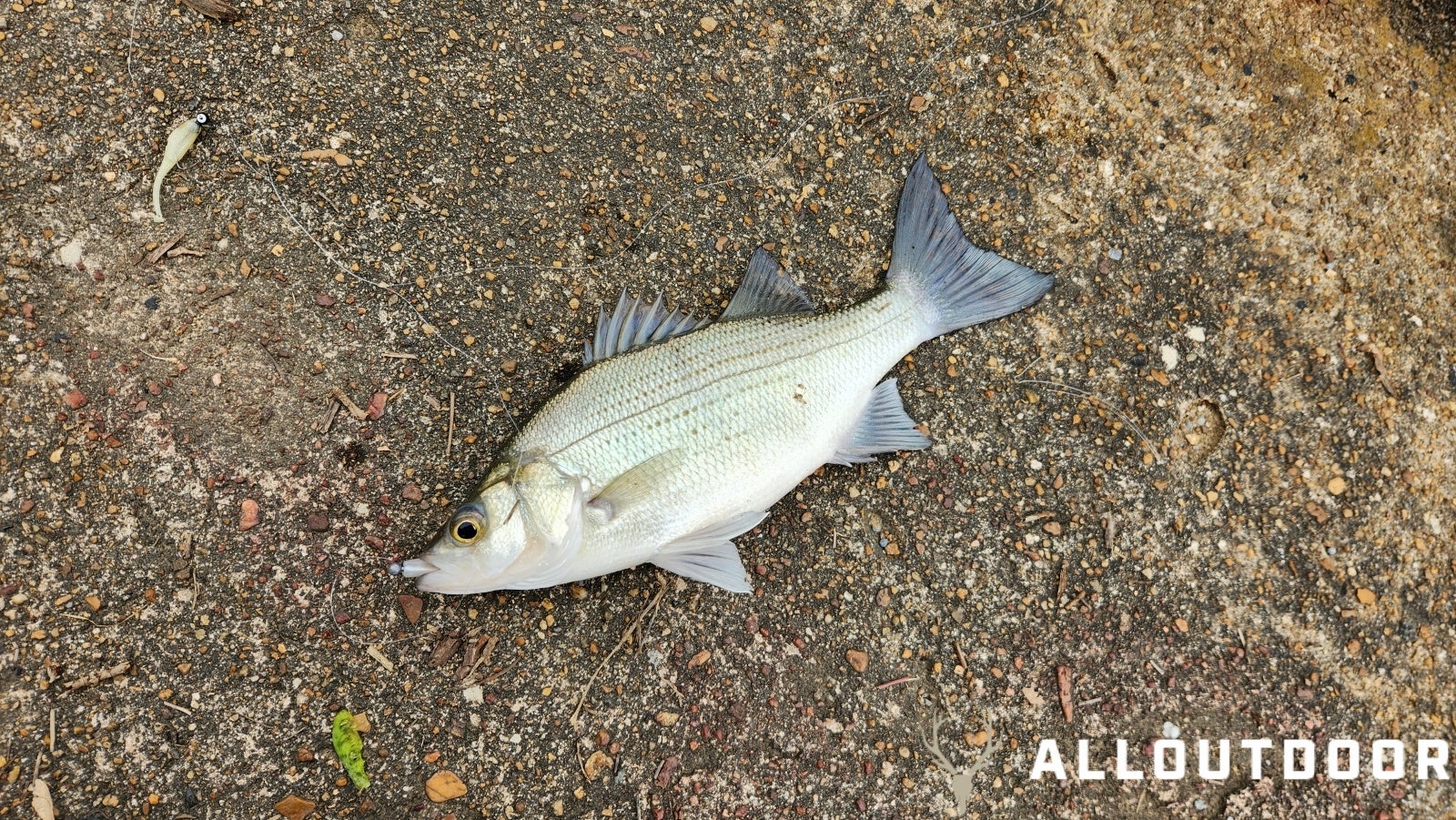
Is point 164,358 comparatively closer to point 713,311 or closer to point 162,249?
point 162,249

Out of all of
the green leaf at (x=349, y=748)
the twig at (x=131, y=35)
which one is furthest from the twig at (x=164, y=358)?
the green leaf at (x=349, y=748)

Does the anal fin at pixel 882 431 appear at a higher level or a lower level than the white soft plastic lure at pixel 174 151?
lower

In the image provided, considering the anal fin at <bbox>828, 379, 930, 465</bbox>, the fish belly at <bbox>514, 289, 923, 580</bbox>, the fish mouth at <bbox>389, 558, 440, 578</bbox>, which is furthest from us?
the anal fin at <bbox>828, 379, 930, 465</bbox>

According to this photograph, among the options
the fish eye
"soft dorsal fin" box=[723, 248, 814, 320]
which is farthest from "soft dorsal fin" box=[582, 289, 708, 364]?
the fish eye

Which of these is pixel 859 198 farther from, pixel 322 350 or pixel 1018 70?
pixel 322 350

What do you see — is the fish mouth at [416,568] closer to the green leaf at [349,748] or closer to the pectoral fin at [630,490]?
the pectoral fin at [630,490]

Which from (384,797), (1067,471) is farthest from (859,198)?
(384,797)

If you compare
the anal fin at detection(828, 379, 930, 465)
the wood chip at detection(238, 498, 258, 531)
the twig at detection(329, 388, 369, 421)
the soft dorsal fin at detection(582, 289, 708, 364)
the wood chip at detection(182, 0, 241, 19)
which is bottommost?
the wood chip at detection(238, 498, 258, 531)

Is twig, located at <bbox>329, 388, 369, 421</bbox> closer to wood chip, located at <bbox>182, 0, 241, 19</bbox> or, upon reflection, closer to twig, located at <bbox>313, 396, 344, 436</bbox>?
twig, located at <bbox>313, 396, 344, 436</bbox>
